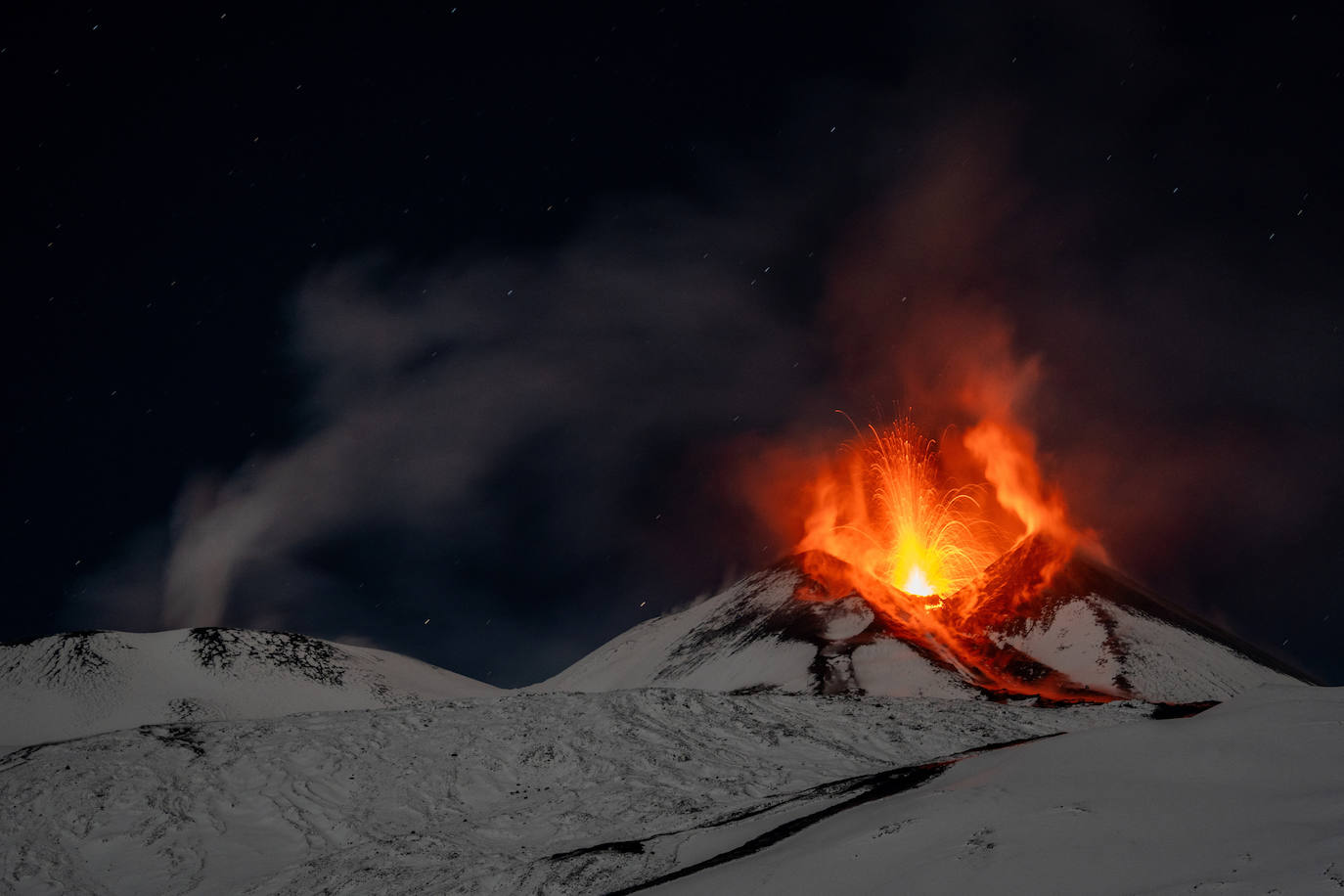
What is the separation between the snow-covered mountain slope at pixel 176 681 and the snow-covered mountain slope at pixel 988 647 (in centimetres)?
3308

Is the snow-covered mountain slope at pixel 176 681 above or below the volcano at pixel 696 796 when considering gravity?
above

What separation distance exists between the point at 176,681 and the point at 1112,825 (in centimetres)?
12460

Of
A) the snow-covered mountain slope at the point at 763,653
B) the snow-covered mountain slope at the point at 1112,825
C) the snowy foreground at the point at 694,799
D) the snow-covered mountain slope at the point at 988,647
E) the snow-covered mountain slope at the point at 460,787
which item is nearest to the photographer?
the snow-covered mountain slope at the point at 1112,825

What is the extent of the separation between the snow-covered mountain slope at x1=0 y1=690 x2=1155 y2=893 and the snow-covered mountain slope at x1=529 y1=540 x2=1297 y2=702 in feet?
122

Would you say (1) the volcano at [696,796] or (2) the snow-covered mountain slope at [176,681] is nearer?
(1) the volcano at [696,796]

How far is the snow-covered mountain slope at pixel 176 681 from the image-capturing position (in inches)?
3907

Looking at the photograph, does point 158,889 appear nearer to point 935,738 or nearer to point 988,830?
point 988,830

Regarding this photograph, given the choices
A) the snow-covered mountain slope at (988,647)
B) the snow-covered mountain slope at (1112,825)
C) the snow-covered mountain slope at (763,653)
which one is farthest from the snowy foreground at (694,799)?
Result: the snow-covered mountain slope at (988,647)

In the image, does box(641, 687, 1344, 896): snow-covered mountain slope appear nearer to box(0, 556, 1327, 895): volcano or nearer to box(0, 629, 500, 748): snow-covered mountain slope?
box(0, 556, 1327, 895): volcano

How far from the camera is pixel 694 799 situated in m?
27.7

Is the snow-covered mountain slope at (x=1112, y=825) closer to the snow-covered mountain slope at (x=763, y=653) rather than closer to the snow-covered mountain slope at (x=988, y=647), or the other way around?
the snow-covered mountain slope at (x=988, y=647)

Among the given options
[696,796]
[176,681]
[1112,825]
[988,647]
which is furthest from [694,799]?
[176,681]

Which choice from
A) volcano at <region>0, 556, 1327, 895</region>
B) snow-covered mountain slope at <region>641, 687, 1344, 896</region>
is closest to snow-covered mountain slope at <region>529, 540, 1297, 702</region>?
volcano at <region>0, 556, 1327, 895</region>

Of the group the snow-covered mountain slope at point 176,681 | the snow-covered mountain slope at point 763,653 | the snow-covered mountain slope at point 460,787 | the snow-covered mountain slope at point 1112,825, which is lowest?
the snow-covered mountain slope at point 1112,825
